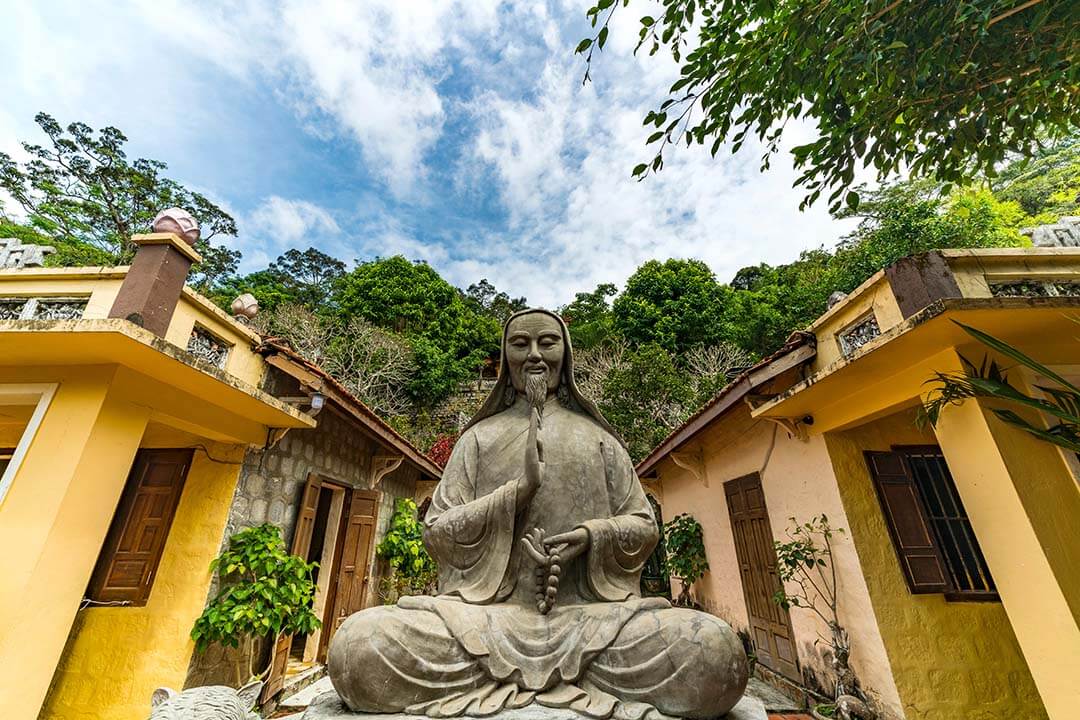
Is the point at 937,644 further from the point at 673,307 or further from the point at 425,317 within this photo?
the point at 425,317

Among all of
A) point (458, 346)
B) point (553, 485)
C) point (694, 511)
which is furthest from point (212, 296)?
point (553, 485)

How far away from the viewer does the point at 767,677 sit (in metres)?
5.91

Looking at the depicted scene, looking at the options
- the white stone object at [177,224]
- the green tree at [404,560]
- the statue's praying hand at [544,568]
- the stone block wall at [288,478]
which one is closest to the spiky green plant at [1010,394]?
the statue's praying hand at [544,568]

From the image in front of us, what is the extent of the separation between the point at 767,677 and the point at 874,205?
676 inches

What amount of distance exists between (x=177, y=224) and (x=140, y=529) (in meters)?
3.15

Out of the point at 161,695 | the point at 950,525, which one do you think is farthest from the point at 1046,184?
the point at 161,695

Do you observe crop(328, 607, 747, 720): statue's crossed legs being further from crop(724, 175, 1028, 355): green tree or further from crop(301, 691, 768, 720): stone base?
crop(724, 175, 1028, 355): green tree

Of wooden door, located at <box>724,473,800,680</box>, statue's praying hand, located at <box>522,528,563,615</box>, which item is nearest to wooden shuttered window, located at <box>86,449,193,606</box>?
statue's praying hand, located at <box>522,528,563,615</box>

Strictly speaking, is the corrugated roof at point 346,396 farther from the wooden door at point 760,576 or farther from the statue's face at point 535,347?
the wooden door at point 760,576

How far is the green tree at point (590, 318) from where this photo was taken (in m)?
18.6

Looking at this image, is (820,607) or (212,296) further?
(212,296)

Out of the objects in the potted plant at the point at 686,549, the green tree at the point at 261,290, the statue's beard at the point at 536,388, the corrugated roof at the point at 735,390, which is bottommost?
the potted plant at the point at 686,549

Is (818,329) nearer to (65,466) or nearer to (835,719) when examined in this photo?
(835,719)

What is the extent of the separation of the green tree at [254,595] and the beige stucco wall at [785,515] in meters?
5.28
